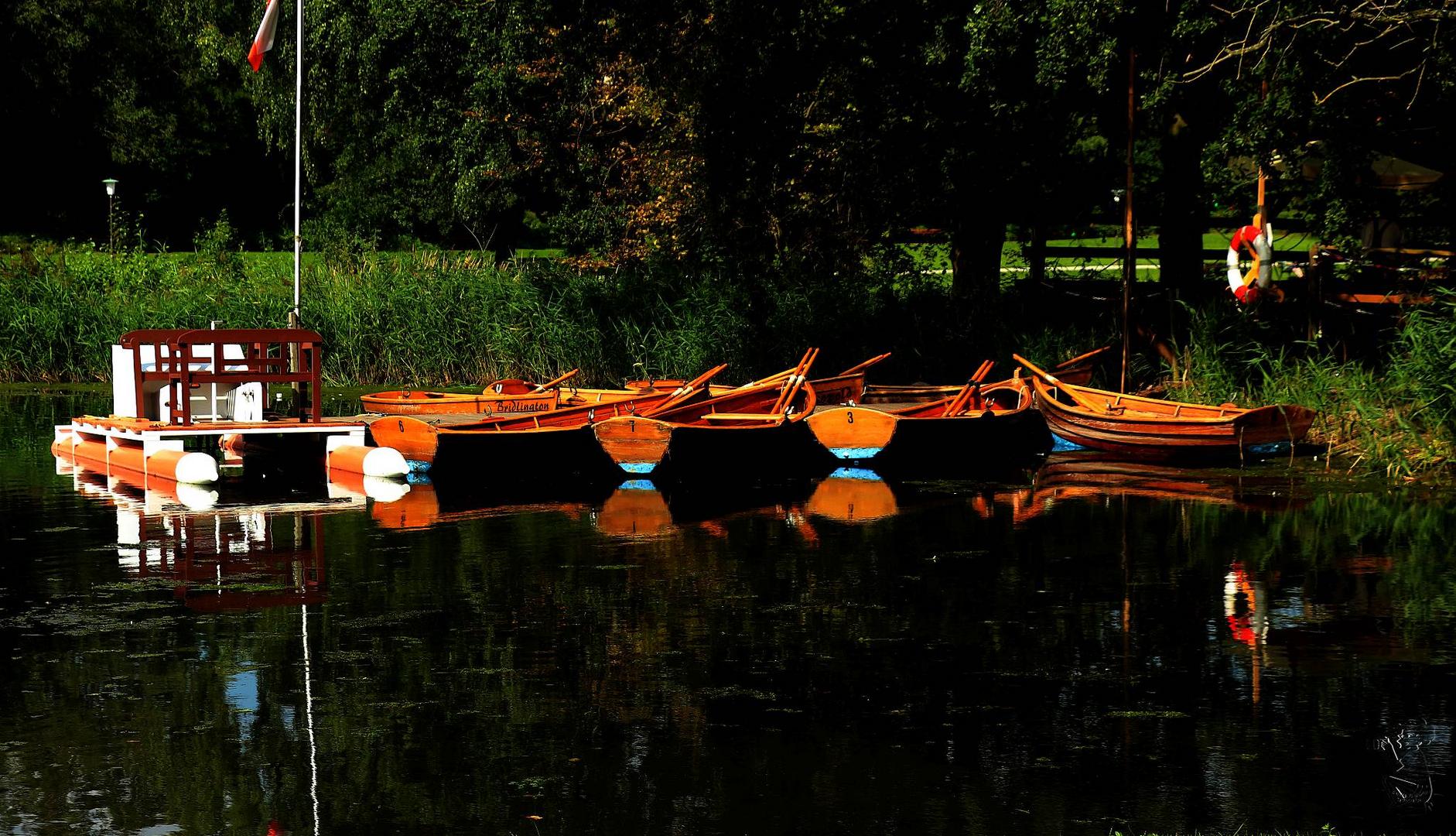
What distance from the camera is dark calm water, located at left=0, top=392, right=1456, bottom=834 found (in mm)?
7098

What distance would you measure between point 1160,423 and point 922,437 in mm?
2687

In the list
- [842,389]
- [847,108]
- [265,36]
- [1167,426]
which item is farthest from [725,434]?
[265,36]

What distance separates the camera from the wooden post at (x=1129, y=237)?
2098 centimetres

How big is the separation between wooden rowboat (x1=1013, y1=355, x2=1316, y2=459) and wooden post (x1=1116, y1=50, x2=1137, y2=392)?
3.80 feet

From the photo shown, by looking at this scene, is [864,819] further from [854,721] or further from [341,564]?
[341,564]

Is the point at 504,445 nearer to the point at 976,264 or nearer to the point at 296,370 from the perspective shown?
the point at 296,370

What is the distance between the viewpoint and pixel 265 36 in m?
23.2

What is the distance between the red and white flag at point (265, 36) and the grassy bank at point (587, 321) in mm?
7083

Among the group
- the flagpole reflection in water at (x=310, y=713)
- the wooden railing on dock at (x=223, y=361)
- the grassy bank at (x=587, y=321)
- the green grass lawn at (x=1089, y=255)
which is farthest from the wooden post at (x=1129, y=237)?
the flagpole reflection in water at (x=310, y=713)

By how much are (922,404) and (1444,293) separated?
5.98 metres

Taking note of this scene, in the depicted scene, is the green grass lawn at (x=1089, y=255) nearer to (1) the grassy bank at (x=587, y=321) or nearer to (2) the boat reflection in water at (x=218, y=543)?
(1) the grassy bank at (x=587, y=321)

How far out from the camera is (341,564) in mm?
12867

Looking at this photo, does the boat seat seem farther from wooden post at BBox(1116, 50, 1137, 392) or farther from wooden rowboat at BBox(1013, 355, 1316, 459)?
wooden post at BBox(1116, 50, 1137, 392)

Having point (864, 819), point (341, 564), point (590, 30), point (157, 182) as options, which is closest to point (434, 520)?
point (341, 564)
